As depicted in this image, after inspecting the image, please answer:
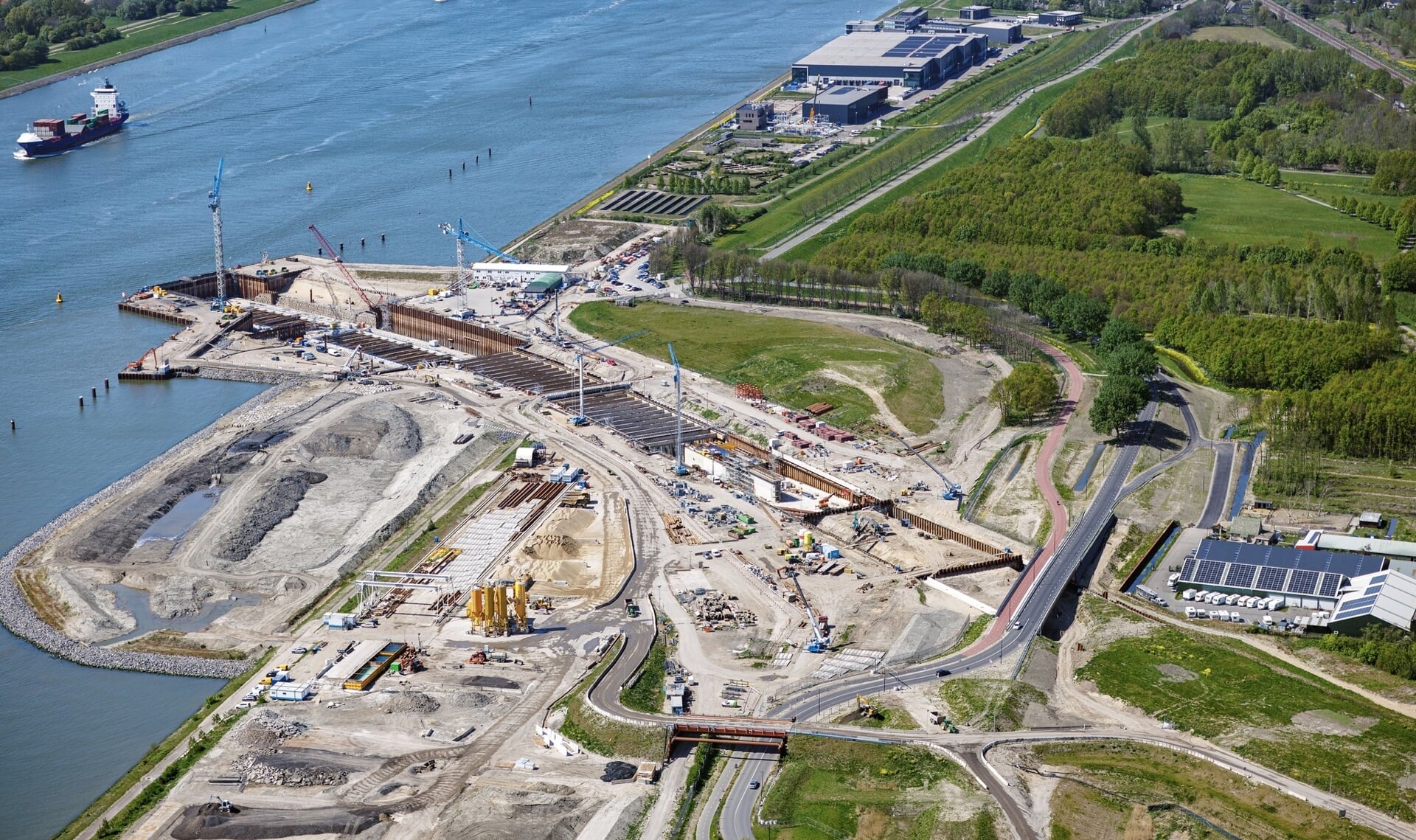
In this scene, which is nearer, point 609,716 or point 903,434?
point 609,716

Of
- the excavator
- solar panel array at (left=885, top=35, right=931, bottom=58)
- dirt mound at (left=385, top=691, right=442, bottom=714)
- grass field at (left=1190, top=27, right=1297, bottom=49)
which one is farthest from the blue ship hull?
grass field at (left=1190, top=27, right=1297, bottom=49)

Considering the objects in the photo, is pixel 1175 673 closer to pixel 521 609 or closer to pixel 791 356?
pixel 521 609

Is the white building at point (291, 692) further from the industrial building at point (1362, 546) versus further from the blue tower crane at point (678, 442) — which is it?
the industrial building at point (1362, 546)

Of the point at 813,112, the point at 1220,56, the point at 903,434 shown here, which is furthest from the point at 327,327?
the point at 1220,56

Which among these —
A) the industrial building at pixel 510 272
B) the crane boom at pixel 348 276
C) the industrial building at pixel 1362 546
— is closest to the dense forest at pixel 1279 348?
the industrial building at pixel 1362 546

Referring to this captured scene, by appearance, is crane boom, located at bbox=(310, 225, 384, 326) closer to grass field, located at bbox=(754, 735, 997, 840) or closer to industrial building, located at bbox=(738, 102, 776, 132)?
industrial building, located at bbox=(738, 102, 776, 132)

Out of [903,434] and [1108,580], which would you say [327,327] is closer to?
[903,434]
